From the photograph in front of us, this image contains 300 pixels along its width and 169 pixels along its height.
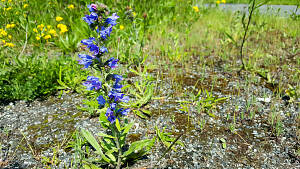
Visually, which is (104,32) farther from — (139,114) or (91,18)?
(139,114)

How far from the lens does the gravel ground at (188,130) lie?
2.02m

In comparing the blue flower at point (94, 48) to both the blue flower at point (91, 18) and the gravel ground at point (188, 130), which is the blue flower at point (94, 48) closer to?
the blue flower at point (91, 18)

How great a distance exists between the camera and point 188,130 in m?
2.38

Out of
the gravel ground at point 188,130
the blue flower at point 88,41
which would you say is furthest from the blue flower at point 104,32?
the gravel ground at point 188,130

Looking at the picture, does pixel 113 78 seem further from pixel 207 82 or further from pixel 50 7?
pixel 50 7

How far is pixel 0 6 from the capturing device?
13.0ft

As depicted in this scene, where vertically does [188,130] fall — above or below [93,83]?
below

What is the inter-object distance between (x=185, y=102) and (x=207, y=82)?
0.68 m

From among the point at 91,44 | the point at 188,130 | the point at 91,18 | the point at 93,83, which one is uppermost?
the point at 91,18

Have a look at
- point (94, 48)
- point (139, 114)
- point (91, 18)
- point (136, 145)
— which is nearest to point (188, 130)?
point (139, 114)

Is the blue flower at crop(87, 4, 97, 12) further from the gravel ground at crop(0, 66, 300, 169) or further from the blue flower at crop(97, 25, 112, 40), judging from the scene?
the gravel ground at crop(0, 66, 300, 169)

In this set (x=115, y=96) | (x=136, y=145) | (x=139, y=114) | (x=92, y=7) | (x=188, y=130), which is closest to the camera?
(x=92, y=7)

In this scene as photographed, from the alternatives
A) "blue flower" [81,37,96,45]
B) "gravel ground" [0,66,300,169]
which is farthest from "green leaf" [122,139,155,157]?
"blue flower" [81,37,96,45]

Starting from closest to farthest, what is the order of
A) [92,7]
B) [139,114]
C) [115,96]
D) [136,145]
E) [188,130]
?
[92,7]
[115,96]
[136,145]
[188,130]
[139,114]
